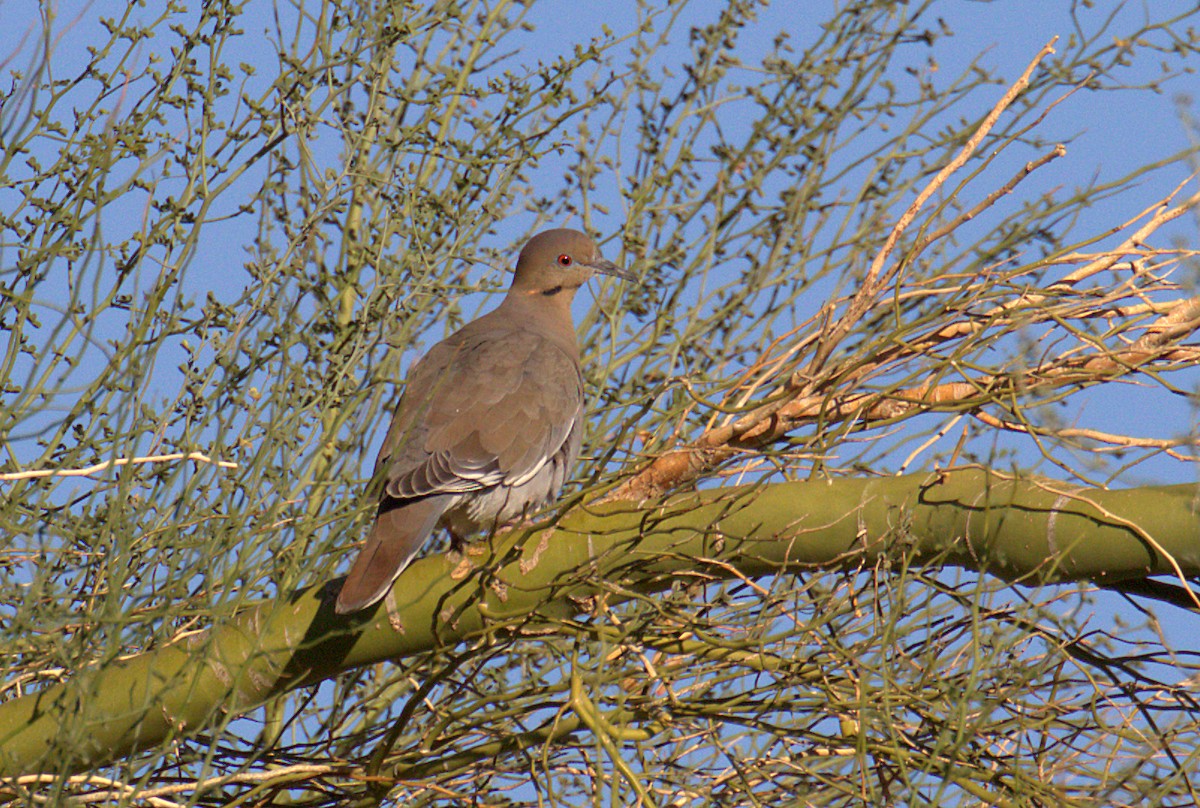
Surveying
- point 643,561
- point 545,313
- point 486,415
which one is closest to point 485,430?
point 486,415

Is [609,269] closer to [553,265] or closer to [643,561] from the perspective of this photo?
[553,265]

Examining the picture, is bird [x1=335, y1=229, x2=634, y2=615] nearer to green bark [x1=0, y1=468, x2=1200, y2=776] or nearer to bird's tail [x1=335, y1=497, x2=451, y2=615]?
bird's tail [x1=335, y1=497, x2=451, y2=615]

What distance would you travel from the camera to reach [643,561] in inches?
119

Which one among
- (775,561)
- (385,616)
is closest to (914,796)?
(775,561)

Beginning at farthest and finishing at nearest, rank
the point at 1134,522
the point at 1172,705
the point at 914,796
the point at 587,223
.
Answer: the point at 587,223 → the point at 1172,705 → the point at 1134,522 → the point at 914,796

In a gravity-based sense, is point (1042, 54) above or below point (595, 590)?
above

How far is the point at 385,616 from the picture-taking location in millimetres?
3242

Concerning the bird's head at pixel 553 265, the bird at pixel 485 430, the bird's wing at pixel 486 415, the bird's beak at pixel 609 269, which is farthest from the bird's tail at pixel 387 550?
the bird's head at pixel 553 265

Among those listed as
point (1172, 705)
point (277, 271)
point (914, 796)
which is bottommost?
point (914, 796)

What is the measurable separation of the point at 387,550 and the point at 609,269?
1.24 m

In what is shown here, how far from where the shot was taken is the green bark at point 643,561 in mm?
2826

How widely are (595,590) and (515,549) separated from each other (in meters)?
0.31

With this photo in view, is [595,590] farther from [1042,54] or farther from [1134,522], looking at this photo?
[1042,54]

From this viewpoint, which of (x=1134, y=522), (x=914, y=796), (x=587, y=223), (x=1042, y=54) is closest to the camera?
(x=914, y=796)
